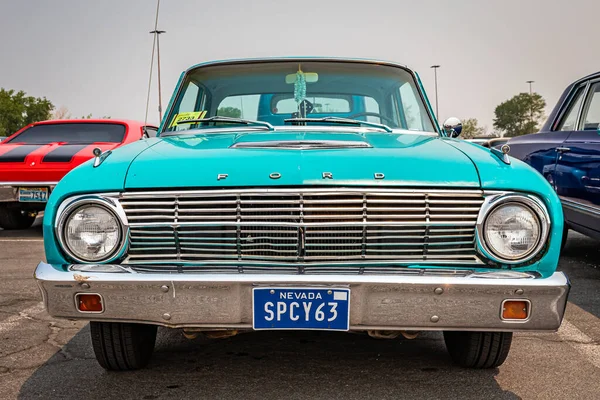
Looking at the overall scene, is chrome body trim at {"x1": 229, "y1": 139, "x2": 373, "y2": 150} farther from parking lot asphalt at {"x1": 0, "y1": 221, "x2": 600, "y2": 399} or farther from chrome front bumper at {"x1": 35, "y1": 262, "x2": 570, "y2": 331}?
parking lot asphalt at {"x1": 0, "y1": 221, "x2": 600, "y2": 399}

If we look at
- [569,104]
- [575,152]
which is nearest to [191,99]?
[575,152]

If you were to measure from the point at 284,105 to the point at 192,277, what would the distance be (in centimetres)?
177

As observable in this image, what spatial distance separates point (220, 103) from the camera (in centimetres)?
451

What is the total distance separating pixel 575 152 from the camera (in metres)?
5.88

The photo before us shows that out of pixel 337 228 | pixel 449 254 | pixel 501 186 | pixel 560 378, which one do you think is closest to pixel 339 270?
pixel 337 228

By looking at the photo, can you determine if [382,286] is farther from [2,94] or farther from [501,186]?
[2,94]

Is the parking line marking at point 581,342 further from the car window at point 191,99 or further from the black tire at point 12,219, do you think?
the black tire at point 12,219

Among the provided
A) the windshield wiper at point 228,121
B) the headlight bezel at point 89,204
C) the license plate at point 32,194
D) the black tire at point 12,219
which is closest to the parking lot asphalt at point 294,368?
the headlight bezel at point 89,204

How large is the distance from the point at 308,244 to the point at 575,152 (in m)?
3.72

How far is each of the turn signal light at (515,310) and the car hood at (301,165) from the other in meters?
0.48

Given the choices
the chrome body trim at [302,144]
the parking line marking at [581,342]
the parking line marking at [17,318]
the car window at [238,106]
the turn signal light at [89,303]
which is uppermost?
the car window at [238,106]

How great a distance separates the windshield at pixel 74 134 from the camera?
31.3 feet

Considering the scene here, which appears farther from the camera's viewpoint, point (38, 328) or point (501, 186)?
point (38, 328)

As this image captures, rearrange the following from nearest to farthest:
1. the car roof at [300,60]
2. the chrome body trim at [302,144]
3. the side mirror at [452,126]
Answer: the chrome body trim at [302,144] < the car roof at [300,60] < the side mirror at [452,126]
